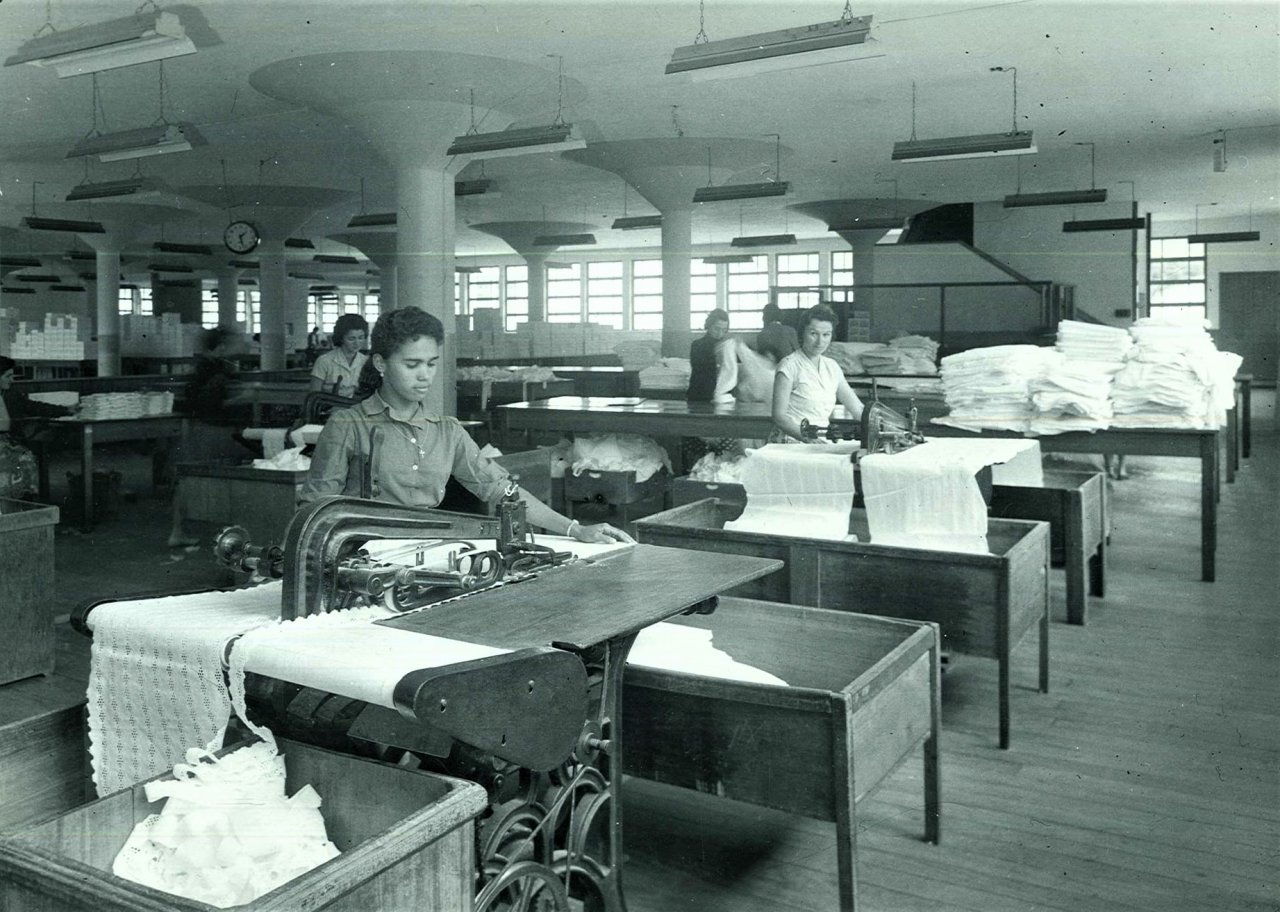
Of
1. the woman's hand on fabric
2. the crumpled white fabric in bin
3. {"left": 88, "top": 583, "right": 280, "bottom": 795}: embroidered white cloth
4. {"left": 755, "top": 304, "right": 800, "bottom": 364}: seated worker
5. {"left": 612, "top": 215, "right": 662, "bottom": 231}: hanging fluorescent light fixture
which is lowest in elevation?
the crumpled white fabric in bin

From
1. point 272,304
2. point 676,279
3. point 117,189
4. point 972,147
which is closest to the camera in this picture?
point 972,147

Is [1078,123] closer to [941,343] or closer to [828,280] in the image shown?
[941,343]

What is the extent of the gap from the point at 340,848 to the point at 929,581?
6.47 ft

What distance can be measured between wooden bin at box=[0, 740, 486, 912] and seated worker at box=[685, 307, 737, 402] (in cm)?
560

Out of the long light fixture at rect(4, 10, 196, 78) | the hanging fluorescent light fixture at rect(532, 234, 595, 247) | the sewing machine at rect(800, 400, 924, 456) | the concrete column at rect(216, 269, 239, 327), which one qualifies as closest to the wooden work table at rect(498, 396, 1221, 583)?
the sewing machine at rect(800, 400, 924, 456)

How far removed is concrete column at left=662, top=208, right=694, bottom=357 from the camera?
12.9 m

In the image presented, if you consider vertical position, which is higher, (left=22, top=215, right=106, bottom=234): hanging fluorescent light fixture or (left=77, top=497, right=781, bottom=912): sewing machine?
(left=22, top=215, right=106, bottom=234): hanging fluorescent light fixture

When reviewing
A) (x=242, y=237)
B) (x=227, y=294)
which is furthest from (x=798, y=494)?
(x=227, y=294)

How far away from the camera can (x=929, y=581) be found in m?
3.17

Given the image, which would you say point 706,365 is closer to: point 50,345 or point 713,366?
point 713,366

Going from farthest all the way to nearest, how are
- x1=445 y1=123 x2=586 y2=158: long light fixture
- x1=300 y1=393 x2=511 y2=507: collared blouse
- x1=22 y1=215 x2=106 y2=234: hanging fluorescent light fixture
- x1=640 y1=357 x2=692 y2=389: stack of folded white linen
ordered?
x1=22 y1=215 x2=106 y2=234: hanging fluorescent light fixture, x1=640 y1=357 x2=692 y2=389: stack of folded white linen, x1=445 y1=123 x2=586 y2=158: long light fixture, x1=300 y1=393 x2=511 y2=507: collared blouse

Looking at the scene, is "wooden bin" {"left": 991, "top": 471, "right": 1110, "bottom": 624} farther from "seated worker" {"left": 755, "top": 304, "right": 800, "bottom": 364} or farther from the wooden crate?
the wooden crate

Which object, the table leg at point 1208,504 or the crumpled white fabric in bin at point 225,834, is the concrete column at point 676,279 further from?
the crumpled white fabric in bin at point 225,834

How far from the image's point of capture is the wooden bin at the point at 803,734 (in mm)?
2062
